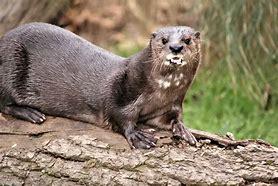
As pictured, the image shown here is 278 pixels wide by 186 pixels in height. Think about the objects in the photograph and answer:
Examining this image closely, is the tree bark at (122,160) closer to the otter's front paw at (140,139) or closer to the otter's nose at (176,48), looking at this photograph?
the otter's front paw at (140,139)

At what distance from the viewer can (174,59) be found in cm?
378

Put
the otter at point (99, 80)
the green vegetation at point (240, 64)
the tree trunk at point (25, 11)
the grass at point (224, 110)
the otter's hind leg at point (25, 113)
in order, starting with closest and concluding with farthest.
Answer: the otter at point (99, 80), the otter's hind leg at point (25, 113), the tree trunk at point (25, 11), the grass at point (224, 110), the green vegetation at point (240, 64)

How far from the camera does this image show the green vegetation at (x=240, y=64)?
6.09 meters

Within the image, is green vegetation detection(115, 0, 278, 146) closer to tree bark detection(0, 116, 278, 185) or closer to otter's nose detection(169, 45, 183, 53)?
tree bark detection(0, 116, 278, 185)

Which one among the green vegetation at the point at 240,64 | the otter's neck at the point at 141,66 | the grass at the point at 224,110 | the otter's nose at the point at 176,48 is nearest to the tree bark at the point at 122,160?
the otter's neck at the point at 141,66

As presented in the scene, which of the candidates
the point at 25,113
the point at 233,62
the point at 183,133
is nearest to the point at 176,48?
the point at 183,133

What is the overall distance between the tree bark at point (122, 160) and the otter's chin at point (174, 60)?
1.26ft

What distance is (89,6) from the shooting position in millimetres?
8188

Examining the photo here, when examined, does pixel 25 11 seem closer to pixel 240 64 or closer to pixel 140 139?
pixel 240 64

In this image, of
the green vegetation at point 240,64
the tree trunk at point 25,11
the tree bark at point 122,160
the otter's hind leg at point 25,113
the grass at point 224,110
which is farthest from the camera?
the green vegetation at point 240,64

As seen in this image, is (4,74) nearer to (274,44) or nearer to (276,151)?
(276,151)

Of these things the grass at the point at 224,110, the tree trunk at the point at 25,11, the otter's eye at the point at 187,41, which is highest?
the otter's eye at the point at 187,41

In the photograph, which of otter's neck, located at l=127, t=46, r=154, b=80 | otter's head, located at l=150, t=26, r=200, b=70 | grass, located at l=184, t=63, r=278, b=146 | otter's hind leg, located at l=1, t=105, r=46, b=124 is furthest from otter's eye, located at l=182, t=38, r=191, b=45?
grass, located at l=184, t=63, r=278, b=146

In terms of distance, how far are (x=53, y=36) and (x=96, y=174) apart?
861 mm
